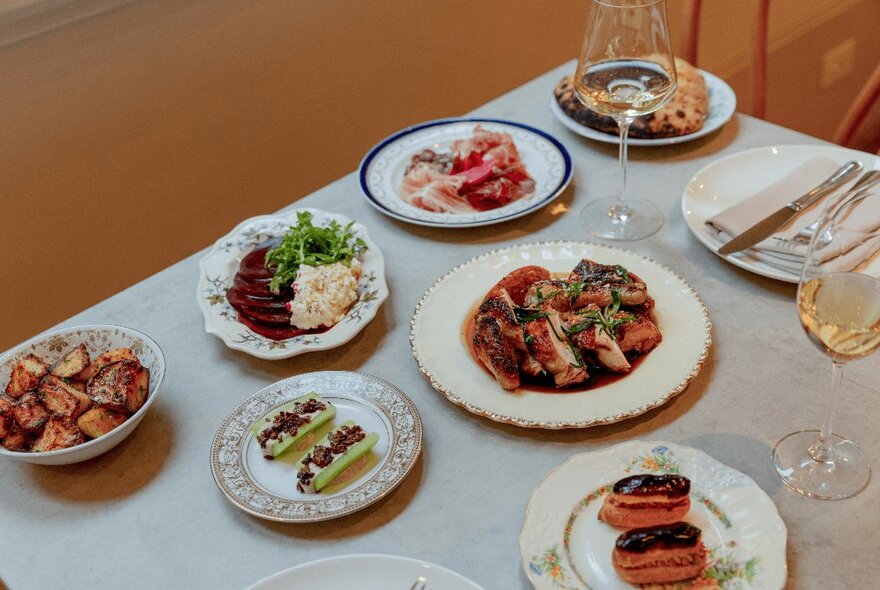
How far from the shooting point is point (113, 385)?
1134 millimetres

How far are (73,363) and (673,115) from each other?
47.7 inches

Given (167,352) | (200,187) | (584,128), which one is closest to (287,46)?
(200,187)

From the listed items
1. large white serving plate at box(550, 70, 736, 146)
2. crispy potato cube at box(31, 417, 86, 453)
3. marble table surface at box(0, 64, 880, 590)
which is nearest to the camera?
marble table surface at box(0, 64, 880, 590)

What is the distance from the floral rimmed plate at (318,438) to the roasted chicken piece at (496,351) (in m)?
Result: 0.12

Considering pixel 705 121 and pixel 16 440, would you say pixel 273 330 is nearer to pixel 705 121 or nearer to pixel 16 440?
pixel 16 440

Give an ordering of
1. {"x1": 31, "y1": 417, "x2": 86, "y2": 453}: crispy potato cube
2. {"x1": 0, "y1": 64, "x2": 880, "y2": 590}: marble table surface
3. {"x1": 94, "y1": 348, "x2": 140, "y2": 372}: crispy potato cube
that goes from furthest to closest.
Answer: {"x1": 94, "y1": 348, "x2": 140, "y2": 372}: crispy potato cube → {"x1": 31, "y1": 417, "x2": 86, "y2": 453}: crispy potato cube → {"x1": 0, "y1": 64, "x2": 880, "y2": 590}: marble table surface

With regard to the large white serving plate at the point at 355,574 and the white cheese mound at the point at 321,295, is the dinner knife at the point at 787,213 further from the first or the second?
the large white serving plate at the point at 355,574

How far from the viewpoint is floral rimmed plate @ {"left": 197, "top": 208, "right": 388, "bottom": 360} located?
4.12 feet

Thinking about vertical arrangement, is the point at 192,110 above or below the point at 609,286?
below

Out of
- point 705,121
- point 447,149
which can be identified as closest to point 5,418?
point 447,149

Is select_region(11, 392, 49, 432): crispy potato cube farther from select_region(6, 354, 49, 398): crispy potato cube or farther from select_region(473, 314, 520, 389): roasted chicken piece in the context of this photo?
select_region(473, 314, 520, 389): roasted chicken piece

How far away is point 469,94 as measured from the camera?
10.9 feet

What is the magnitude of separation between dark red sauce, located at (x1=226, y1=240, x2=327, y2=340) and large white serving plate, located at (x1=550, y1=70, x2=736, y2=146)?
740 millimetres

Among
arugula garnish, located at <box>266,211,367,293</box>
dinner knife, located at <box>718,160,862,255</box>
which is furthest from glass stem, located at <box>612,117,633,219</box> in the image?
arugula garnish, located at <box>266,211,367,293</box>
